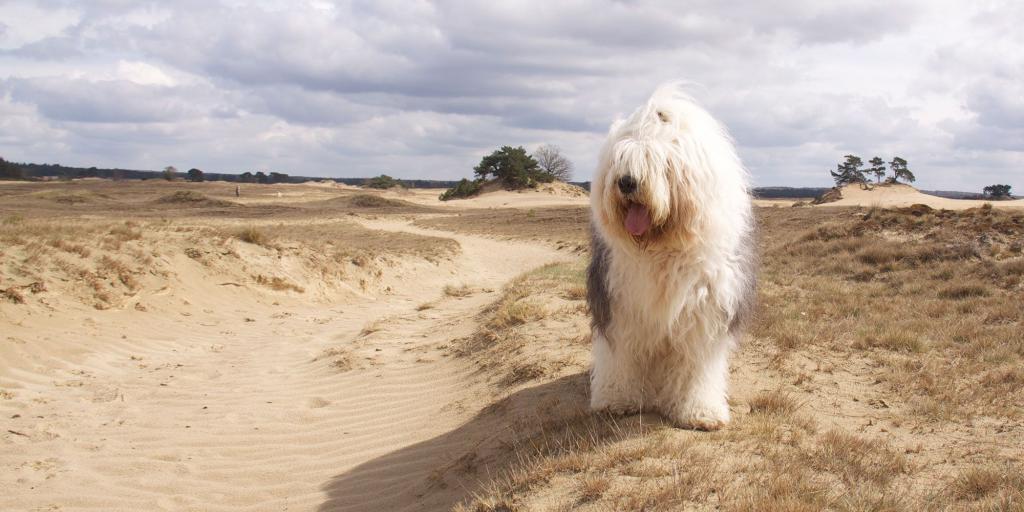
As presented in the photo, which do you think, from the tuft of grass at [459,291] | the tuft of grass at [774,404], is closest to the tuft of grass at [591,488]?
the tuft of grass at [774,404]

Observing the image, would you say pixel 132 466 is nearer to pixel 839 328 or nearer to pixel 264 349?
pixel 264 349

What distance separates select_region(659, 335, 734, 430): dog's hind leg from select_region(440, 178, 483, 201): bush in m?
57.7

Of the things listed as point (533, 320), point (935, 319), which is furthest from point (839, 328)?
point (533, 320)

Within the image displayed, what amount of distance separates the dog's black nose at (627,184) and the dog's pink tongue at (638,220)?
118mm

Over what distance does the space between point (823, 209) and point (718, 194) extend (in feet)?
77.5

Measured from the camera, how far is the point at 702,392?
4.56 metres

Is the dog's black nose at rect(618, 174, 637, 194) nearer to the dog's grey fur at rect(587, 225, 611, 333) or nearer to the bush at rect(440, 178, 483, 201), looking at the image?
the dog's grey fur at rect(587, 225, 611, 333)

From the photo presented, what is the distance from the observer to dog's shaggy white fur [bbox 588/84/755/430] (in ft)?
13.2

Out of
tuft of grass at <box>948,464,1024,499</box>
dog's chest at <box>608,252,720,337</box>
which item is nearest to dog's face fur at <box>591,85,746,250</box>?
dog's chest at <box>608,252,720,337</box>

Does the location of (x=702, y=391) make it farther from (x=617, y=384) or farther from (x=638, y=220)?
(x=638, y=220)

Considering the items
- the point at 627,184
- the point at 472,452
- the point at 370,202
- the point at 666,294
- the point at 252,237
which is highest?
the point at 627,184

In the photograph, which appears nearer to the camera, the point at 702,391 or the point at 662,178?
the point at 662,178

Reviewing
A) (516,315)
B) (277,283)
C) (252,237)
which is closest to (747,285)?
(516,315)

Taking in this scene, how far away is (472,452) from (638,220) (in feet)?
7.21
